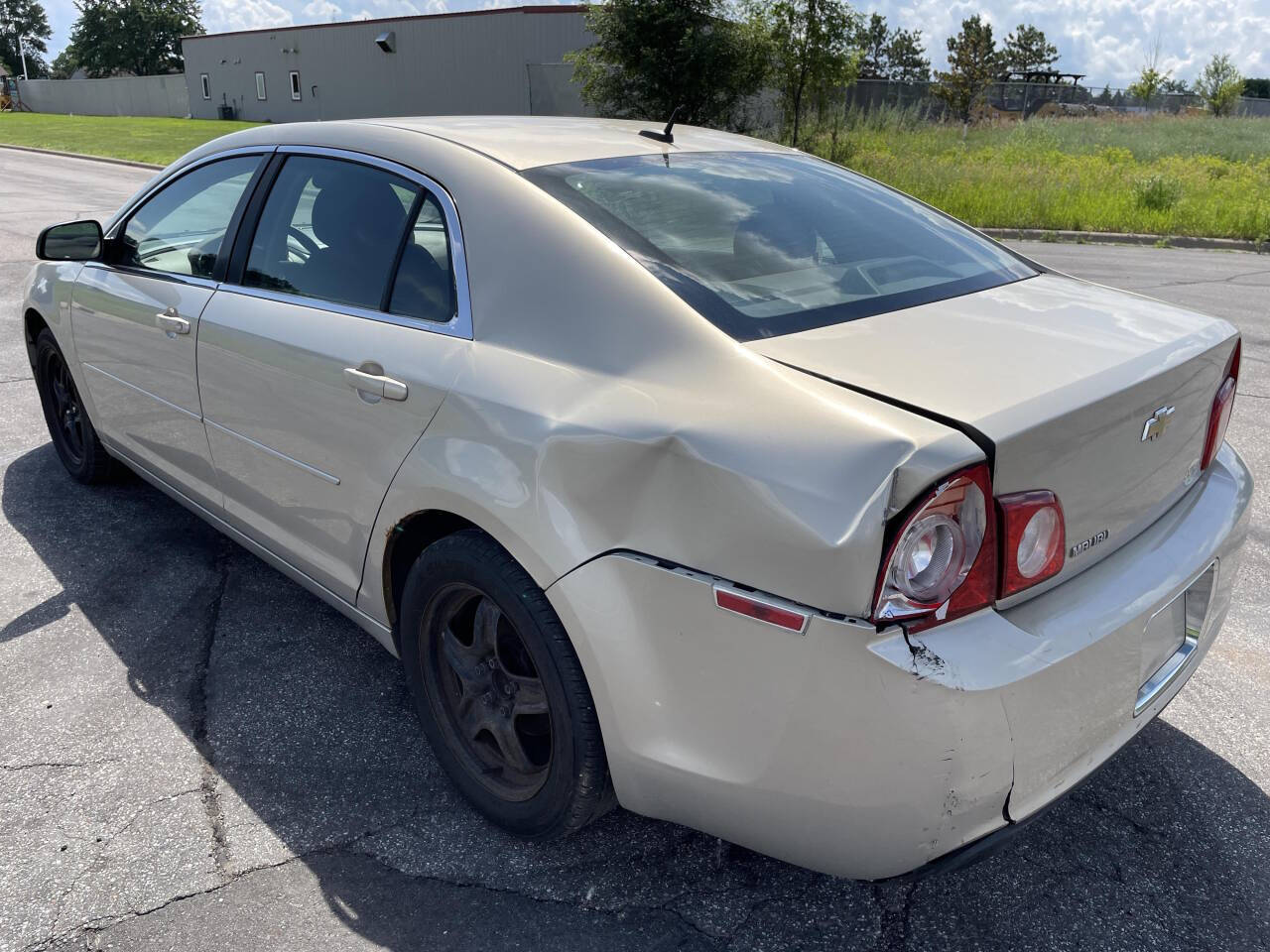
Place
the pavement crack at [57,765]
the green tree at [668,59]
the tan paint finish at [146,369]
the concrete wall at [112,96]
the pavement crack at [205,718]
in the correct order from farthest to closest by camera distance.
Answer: the concrete wall at [112,96] → the green tree at [668,59] → the tan paint finish at [146,369] → the pavement crack at [57,765] → the pavement crack at [205,718]

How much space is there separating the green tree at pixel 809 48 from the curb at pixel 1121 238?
687cm

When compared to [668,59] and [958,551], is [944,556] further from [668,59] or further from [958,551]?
[668,59]

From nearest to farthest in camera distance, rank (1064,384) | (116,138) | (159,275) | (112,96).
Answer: (1064,384), (159,275), (116,138), (112,96)

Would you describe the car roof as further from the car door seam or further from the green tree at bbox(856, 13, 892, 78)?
the green tree at bbox(856, 13, 892, 78)

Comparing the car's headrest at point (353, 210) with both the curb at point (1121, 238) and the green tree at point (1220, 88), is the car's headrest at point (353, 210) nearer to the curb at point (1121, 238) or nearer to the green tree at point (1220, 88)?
the curb at point (1121, 238)

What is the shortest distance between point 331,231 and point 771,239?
48.9 inches

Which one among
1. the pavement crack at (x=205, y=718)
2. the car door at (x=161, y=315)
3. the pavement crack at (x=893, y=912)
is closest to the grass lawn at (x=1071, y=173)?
the car door at (x=161, y=315)

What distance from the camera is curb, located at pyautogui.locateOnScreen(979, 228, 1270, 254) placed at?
13.9m

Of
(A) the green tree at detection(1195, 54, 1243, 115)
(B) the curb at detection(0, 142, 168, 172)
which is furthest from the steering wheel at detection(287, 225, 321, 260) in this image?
(A) the green tree at detection(1195, 54, 1243, 115)

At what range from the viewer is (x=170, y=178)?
374 cm

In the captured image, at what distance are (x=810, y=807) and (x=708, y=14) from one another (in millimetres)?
21083

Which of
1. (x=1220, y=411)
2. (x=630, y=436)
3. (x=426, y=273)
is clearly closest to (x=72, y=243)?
(x=426, y=273)

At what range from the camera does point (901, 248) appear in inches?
108

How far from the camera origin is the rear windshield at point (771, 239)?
2219mm
